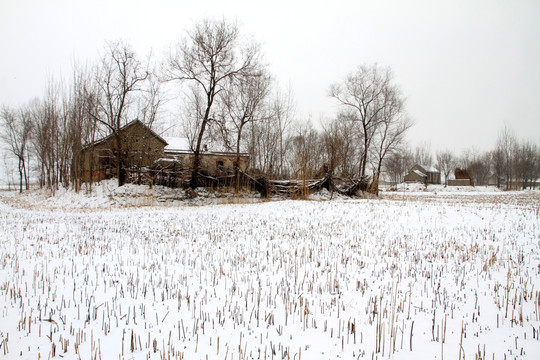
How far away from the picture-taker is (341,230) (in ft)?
28.2

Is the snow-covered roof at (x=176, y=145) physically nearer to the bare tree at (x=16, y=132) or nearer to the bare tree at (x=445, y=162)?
the bare tree at (x=16, y=132)

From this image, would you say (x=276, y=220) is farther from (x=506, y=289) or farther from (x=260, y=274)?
(x=506, y=289)

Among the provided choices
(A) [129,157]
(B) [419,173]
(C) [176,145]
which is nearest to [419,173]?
(B) [419,173]

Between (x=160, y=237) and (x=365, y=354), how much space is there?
6400mm

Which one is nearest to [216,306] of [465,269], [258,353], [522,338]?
[258,353]

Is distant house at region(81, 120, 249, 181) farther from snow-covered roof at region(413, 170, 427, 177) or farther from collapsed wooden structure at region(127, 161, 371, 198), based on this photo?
snow-covered roof at region(413, 170, 427, 177)

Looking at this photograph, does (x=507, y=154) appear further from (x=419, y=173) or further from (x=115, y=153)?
(x=115, y=153)

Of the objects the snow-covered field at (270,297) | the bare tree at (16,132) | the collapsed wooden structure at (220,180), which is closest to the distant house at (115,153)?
the collapsed wooden structure at (220,180)

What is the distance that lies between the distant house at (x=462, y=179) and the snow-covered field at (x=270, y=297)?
245 feet

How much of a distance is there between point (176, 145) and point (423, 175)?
209 ft

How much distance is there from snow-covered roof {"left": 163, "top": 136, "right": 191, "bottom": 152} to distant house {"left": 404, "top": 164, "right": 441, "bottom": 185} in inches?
2423

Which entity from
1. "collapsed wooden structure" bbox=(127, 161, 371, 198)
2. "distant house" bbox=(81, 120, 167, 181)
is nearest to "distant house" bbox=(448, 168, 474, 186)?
"collapsed wooden structure" bbox=(127, 161, 371, 198)

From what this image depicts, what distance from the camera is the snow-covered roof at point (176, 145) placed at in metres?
40.6

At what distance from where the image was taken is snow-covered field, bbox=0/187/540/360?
2566mm
